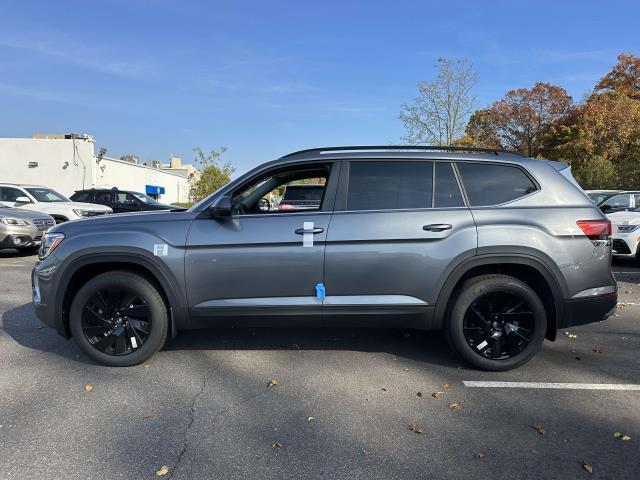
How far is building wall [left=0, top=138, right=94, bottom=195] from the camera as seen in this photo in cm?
2822

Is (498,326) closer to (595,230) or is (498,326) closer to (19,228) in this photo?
(595,230)

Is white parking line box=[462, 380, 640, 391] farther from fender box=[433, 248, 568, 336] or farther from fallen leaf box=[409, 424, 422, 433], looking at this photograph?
fallen leaf box=[409, 424, 422, 433]

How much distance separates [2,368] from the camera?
13.8ft

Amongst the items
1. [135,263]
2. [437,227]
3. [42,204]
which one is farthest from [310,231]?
[42,204]

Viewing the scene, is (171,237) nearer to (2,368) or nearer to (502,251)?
(2,368)

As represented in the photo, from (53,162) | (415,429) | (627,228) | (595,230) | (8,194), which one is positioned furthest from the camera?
(53,162)

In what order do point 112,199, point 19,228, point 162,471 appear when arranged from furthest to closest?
point 112,199, point 19,228, point 162,471

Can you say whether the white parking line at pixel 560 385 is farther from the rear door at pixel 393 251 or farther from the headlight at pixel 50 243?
the headlight at pixel 50 243

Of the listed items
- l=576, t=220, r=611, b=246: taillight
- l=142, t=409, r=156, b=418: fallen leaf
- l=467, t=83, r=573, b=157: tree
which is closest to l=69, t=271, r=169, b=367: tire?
l=142, t=409, r=156, b=418: fallen leaf

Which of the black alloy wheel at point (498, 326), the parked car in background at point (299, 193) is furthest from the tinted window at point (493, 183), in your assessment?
the parked car in background at point (299, 193)

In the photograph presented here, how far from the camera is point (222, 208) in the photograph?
3.96 metres

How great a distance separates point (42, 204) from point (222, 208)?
38.8 feet

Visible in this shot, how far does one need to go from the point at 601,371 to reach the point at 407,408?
1.99 metres

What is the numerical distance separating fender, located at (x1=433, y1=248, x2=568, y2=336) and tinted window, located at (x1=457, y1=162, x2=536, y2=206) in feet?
1.61
